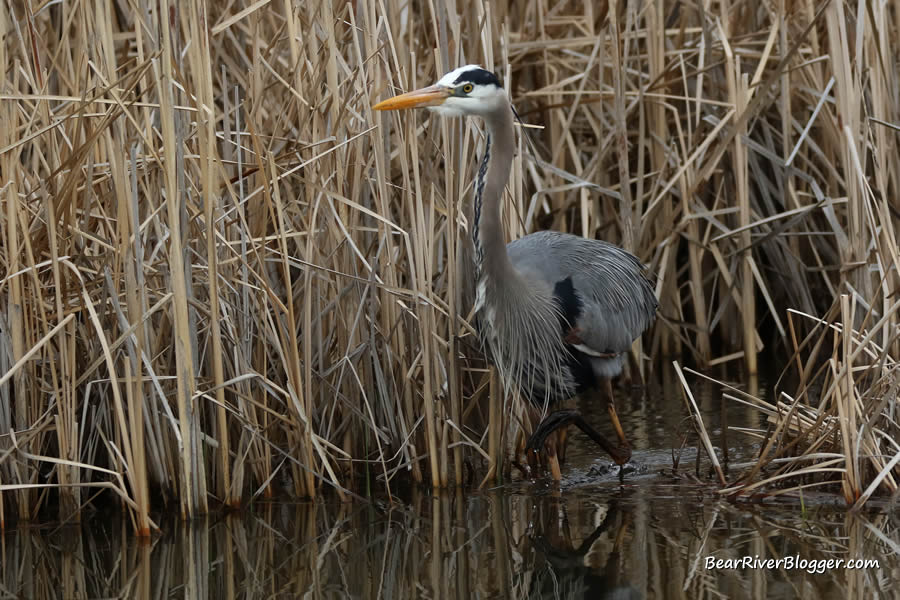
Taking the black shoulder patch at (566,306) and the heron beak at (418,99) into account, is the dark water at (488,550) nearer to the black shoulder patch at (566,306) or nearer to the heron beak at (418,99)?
the black shoulder patch at (566,306)

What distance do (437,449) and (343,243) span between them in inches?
31.3

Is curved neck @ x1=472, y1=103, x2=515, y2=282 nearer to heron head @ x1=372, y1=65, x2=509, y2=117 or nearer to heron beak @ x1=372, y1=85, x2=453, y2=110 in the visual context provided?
heron head @ x1=372, y1=65, x2=509, y2=117

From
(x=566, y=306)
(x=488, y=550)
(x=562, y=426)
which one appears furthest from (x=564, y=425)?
(x=488, y=550)

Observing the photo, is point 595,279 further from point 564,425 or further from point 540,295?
point 564,425

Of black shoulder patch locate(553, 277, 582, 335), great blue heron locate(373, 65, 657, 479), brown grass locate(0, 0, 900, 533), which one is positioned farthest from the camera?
black shoulder patch locate(553, 277, 582, 335)

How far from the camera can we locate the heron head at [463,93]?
3818 millimetres

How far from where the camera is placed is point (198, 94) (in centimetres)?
A: 349

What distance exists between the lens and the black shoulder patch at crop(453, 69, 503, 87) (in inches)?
152

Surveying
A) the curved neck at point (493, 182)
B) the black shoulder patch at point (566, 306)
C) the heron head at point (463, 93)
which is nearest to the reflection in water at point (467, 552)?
the black shoulder patch at point (566, 306)

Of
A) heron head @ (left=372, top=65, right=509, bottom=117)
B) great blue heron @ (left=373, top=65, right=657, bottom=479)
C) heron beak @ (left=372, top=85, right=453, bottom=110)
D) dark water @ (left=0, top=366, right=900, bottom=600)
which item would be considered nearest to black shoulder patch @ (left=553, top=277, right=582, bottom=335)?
great blue heron @ (left=373, top=65, right=657, bottom=479)

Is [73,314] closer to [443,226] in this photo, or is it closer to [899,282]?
[443,226]

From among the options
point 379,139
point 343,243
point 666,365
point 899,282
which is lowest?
point 666,365

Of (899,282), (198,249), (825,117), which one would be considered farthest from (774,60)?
(198,249)

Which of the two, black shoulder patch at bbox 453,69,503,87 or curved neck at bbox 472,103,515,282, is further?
curved neck at bbox 472,103,515,282
